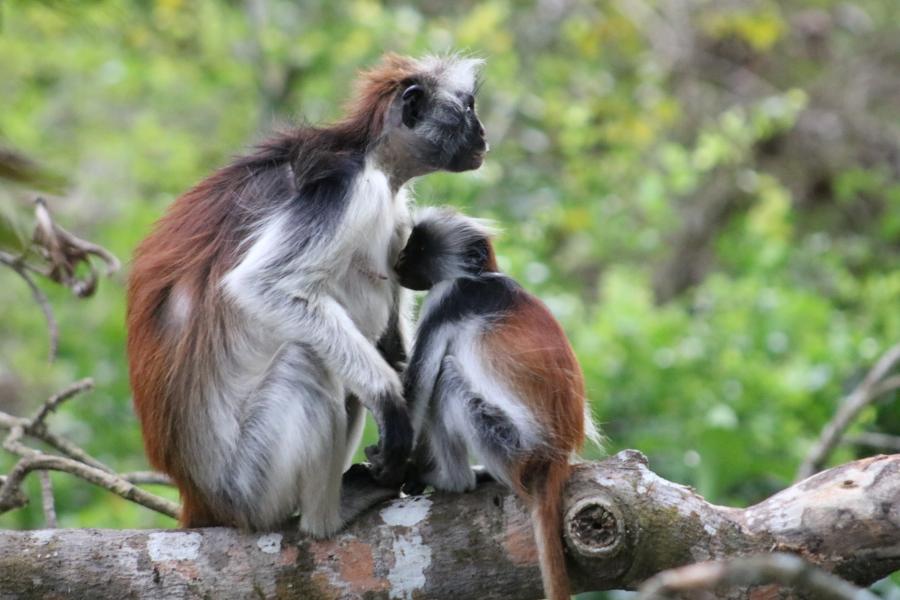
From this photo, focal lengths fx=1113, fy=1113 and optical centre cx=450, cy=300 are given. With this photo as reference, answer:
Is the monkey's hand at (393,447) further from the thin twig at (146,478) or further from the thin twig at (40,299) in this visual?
the thin twig at (40,299)

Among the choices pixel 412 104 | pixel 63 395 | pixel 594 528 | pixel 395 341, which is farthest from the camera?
pixel 395 341

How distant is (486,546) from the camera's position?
13.7ft

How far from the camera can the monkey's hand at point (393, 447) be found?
14.9ft

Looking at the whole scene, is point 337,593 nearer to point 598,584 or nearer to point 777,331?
point 598,584

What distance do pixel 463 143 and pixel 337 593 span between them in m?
2.22

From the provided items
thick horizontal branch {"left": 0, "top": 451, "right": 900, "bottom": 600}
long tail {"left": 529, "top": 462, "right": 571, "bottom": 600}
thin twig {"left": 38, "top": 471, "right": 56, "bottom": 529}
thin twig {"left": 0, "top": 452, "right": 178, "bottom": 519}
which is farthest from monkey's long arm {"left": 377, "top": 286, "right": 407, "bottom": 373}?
thin twig {"left": 38, "top": 471, "right": 56, "bottom": 529}

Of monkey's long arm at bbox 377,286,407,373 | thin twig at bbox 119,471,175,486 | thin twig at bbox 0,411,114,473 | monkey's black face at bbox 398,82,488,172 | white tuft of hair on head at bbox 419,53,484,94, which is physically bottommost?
thin twig at bbox 119,471,175,486

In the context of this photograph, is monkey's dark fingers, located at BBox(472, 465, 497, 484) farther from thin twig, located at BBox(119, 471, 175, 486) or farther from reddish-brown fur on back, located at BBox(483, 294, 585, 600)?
thin twig, located at BBox(119, 471, 175, 486)

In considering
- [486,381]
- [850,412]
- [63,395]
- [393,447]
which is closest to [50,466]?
[63,395]

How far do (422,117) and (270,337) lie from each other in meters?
1.29

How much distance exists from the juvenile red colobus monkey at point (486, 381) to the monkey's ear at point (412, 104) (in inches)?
22.1

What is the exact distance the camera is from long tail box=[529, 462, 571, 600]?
388 centimetres

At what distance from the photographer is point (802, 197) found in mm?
15445

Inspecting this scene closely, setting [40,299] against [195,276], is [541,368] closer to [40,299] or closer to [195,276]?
[195,276]
